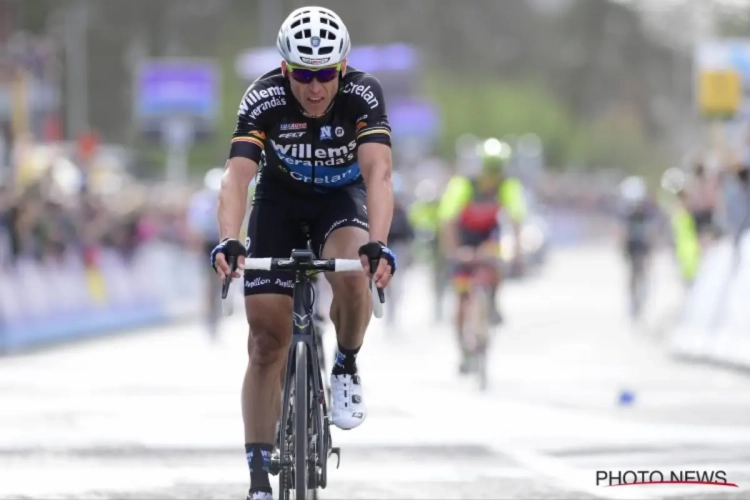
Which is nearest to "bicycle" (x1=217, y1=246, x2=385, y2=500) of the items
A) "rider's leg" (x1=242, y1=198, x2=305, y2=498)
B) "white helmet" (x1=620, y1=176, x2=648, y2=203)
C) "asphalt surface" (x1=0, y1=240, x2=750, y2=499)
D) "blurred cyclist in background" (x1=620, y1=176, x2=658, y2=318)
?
"rider's leg" (x1=242, y1=198, x2=305, y2=498)

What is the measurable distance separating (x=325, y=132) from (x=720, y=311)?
10.9m

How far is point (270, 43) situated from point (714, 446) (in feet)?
167

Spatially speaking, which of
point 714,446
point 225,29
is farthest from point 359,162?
point 225,29

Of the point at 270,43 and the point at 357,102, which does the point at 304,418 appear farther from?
the point at 270,43

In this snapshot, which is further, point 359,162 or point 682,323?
point 682,323

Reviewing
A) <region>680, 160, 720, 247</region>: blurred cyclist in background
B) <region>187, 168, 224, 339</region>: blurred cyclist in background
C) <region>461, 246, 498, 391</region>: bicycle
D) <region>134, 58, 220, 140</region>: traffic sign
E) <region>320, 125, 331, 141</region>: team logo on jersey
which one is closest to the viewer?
<region>320, 125, 331, 141</region>: team logo on jersey

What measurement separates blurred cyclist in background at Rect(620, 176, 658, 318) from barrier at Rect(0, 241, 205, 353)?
6.68 meters

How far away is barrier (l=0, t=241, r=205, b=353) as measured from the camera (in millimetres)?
21328

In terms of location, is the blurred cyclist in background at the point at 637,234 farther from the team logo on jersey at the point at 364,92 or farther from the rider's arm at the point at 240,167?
the rider's arm at the point at 240,167

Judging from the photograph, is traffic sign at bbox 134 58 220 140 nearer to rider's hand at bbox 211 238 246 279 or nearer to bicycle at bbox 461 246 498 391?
bicycle at bbox 461 246 498 391

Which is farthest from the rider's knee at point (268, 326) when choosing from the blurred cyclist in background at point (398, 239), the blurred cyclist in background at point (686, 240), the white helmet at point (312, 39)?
the blurred cyclist in background at point (686, 240)

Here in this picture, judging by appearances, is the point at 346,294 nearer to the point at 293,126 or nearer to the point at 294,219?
the point at 294,219

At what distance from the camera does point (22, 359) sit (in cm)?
1864

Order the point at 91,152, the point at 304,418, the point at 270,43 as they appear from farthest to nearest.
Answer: the point at 270,43 < the point at 91,152 < the point at 304,418
